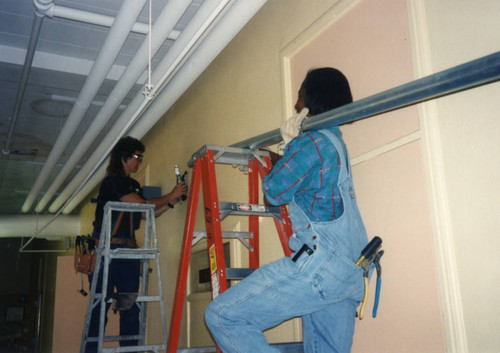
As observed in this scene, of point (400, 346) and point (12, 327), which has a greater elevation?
point (400, 346)

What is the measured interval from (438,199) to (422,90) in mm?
442

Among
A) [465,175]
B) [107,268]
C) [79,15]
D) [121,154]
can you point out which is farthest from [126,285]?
[465,175]

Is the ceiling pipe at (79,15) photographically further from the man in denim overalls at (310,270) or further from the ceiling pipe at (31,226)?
the ceiling pipe at (31,226)

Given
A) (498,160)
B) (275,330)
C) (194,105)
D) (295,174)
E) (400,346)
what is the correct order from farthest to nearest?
(194,105) → (275,330) → (400,346) → (295,174) → (498,160)

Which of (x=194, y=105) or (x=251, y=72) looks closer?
(x=251, y=72)

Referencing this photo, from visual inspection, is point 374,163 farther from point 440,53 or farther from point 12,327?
point 12,327

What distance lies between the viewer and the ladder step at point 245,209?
72.2 inches

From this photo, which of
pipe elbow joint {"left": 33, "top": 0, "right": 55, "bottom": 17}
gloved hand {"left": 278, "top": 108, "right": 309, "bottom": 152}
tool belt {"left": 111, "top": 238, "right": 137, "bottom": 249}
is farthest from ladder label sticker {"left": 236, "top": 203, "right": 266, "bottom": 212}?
pipe elbow joint {"left": 33, "top": 0, "right": 55, "bottom": 17}

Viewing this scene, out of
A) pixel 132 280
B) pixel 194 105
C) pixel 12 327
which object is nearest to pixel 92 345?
pixel 132 280

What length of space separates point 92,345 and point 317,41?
231 cm

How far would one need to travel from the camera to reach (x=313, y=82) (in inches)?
64.2

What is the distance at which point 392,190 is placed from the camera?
1693mm

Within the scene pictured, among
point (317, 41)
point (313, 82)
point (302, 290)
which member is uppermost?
point (317, 41)

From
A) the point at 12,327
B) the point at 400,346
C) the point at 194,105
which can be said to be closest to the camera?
the point at 400,346
